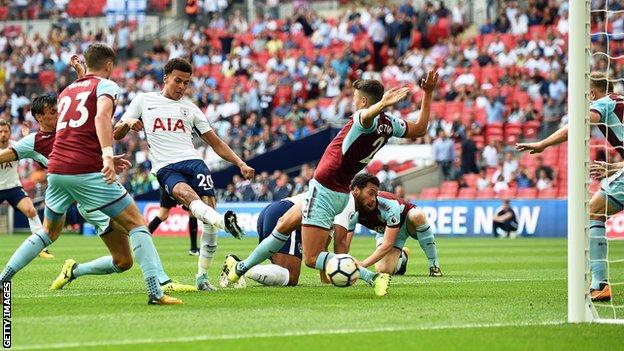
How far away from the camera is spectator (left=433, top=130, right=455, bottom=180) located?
32.1 meters

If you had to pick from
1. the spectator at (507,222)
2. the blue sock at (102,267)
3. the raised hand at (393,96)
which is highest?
the raised hand at (393,96)

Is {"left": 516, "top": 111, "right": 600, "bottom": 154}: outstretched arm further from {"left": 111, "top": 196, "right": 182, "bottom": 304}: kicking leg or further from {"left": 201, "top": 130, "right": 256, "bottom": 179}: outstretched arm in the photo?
{"left": 111, "top": 196, "right": 182, "bottom": 304}: kicking leg

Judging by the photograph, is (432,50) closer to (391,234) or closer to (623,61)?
(623,61)

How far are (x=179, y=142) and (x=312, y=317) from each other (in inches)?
156

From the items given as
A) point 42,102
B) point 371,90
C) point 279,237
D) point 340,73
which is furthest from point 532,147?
point 340,73

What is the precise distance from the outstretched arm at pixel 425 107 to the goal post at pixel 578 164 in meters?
1.75

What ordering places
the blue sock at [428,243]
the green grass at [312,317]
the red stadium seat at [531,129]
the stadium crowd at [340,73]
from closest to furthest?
the green grass at [312,317]
the blue sock at [428,243]
the red stadium seat at [531,129]
the stadium crowd at [340,73]

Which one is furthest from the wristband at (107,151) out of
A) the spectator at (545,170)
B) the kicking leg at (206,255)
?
the spectator at (545,170)

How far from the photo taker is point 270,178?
A: 33.1 meters

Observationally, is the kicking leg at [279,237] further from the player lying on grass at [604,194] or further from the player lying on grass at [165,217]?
the player lying on grass at [165,217]

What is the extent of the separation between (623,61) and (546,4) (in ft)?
17.7

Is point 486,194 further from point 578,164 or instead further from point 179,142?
point 578,164

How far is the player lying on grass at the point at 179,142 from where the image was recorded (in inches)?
486

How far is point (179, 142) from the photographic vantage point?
41.8 ft
